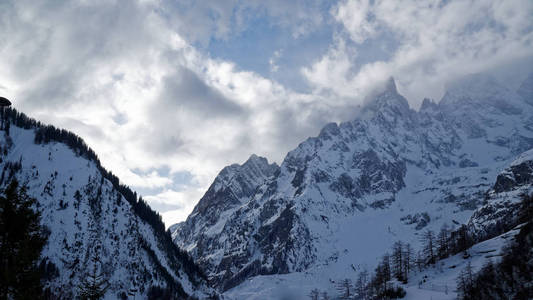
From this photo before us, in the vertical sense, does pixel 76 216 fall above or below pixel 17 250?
above

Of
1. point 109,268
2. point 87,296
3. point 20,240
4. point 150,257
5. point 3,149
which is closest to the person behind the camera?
point 20,240

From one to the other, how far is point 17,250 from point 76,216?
151586 mm

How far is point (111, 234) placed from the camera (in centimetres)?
17788

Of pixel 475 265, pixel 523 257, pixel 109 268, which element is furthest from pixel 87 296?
pixel 109 268

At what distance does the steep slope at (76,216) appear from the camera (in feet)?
513

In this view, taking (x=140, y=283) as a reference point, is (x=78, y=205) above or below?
above

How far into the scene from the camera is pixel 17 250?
30109mm

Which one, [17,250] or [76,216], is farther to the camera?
[76,216]

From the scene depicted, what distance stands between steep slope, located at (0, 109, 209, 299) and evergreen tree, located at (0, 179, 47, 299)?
12826 cm

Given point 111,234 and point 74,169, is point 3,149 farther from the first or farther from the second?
point 111,234

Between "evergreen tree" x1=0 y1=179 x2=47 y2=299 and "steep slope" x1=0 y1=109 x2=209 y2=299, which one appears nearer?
"evergreen tree" x1=0 y1=179 x2=47 y2=299

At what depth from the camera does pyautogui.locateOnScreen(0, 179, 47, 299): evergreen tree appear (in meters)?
27.6

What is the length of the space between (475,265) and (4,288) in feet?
335

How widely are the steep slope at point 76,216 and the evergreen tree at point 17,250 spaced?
128m
